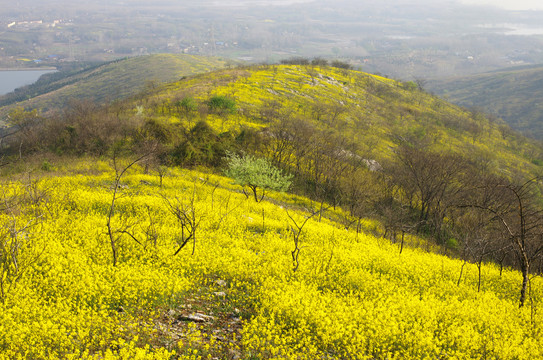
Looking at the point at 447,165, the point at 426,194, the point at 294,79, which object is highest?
the point at 294,79

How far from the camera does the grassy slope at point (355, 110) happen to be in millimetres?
60656

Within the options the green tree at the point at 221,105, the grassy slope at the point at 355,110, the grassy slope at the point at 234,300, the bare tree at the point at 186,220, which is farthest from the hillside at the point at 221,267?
the grassy slope at the point at 355,110

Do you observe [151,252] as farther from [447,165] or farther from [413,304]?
[447,165]

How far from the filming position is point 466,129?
3999 inches

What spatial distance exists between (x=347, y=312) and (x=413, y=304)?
2.92m

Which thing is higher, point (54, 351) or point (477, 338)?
point (54, 351)

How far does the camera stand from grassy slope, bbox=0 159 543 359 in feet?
26.8

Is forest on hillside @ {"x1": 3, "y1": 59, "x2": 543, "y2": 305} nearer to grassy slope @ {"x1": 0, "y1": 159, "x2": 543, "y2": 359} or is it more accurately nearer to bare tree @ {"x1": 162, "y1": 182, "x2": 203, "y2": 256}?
grassy slope @ {"x1": 0, "y1": 159, "x2": 543, "y2": 359}

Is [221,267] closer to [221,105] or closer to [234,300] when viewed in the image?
[234,300]

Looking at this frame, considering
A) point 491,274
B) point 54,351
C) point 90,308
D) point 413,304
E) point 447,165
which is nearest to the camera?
point 54,351

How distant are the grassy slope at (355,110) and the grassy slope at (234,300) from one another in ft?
99.4

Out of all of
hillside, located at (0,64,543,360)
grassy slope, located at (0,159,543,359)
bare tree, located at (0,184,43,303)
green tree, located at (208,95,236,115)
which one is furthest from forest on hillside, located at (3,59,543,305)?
bare tree, located at (0,184,43,303)

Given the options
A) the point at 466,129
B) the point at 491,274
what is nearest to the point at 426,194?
the point at 491,274

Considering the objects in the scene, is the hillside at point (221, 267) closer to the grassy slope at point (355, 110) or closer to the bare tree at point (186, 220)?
the bare tree at point (186, 220)
